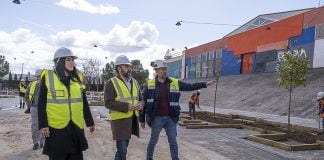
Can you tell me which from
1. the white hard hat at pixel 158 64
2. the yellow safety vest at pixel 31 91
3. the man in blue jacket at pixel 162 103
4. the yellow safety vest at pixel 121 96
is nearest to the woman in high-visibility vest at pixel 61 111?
the yellow safety vest at pixel 121 96

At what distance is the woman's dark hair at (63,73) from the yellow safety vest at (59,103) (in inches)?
1.9

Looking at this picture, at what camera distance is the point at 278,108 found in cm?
2420

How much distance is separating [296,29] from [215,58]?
18063mm

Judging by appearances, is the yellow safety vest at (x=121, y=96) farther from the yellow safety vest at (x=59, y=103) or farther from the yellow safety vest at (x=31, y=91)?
the yellow safety vest at (x=31, y=91)

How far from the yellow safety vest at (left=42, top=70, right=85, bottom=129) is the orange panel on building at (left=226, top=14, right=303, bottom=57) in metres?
27.3

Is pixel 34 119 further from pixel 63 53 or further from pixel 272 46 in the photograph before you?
pixel 272 46

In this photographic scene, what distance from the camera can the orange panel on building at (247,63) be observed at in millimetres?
38141

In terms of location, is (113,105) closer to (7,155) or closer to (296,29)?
(7,155)

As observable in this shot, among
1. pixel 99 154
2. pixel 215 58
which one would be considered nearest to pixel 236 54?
pixel 215 58

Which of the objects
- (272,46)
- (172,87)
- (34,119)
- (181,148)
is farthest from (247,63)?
(172,87)

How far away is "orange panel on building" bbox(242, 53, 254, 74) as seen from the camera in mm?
38141

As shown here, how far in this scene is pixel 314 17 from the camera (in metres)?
28.5

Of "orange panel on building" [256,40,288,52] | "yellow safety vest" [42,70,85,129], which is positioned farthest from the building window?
"yellow safety vest" [42,70,85,129]

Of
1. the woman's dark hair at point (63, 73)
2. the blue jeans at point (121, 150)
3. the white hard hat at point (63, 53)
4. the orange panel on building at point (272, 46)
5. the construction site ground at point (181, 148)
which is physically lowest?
the construction site ground at point (181, 148)
